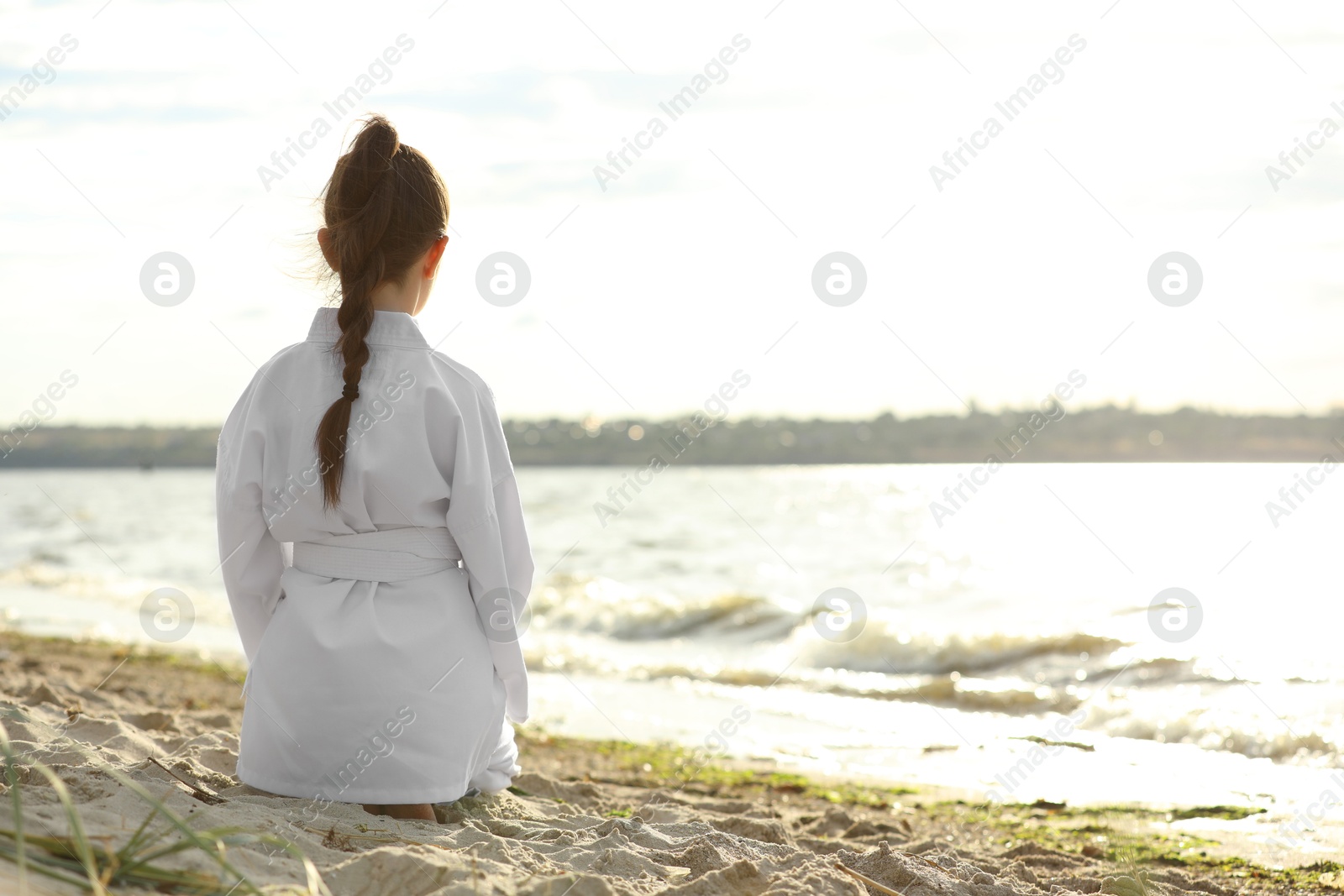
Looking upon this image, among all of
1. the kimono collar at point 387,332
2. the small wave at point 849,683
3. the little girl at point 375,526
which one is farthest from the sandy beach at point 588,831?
the small wave at point 849,683

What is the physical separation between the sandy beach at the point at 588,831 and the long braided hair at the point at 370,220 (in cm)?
110

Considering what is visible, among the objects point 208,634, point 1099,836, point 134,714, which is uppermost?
point 1099,836

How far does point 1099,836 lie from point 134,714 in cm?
399

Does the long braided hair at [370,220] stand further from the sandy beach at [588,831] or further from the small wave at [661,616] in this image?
the small wave at [661,616]

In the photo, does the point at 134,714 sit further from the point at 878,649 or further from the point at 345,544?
the point at 878,649

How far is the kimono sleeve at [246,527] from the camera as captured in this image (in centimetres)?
274

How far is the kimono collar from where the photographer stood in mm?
2777

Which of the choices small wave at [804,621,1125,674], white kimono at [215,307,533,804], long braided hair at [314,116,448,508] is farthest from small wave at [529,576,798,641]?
long braided hair at [314,116,448,508]

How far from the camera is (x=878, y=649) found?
8492 millimetres

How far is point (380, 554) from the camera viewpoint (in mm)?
2736

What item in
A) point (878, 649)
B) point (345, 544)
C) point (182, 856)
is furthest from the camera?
point (878, 649)

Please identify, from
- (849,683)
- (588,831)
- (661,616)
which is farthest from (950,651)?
(588,831)

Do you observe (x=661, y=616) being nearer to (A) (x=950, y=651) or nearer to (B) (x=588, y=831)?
(A) (x=950, y=651)

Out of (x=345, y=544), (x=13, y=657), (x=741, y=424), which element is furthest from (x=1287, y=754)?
(x=741, y=424)
